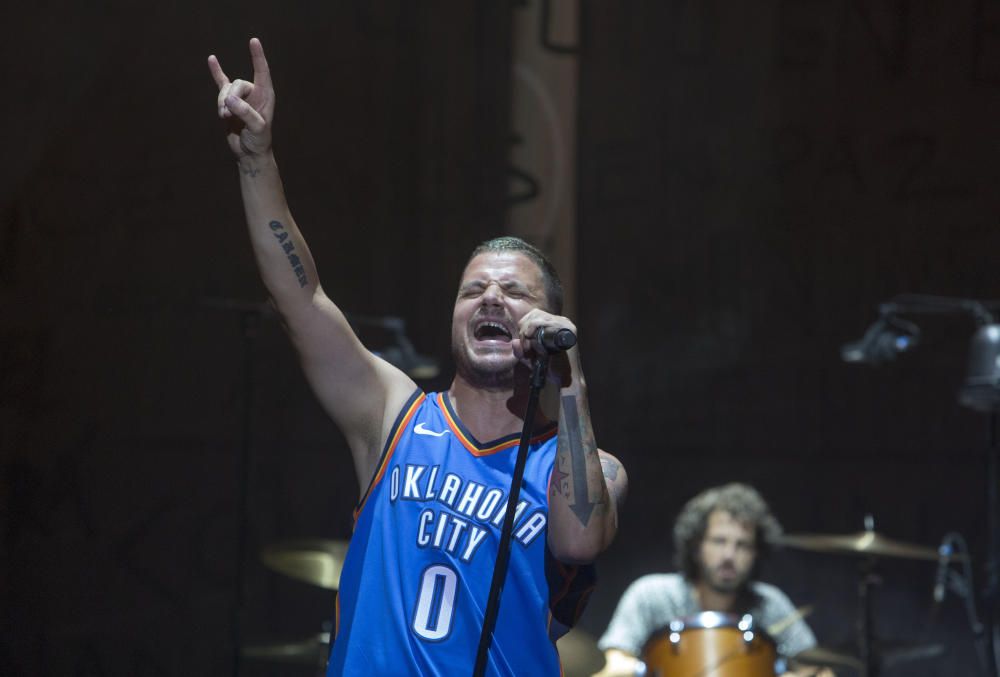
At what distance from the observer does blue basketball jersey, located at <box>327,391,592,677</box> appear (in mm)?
2312

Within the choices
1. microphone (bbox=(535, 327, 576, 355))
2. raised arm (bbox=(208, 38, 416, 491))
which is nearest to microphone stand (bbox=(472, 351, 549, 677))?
microphone (bbox=(535, 327, 576, 355))

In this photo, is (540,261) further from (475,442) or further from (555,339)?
(555,339)

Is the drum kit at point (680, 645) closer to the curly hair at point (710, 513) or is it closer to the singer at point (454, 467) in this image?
the curly hair at point (710, 513)

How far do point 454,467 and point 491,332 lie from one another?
32cm

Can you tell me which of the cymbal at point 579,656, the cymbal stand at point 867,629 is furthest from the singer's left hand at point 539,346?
the cymbal stand at point 867,629

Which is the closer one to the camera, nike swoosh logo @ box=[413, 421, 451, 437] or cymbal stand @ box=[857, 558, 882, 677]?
nike swoosh logo @ box=[413, 421, 451, 437]

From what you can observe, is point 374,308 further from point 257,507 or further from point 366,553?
point 366,553

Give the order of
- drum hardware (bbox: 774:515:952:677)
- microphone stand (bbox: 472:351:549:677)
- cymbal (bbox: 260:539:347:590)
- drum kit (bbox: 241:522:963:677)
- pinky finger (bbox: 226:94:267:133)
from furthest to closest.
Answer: drum hardware (bbox: 774:515:952:677) < drum kit (bbox: 241:522:963:677) < cymbal (bbox: 260:539:347:590) < pinky finger (bbox: 226:94:267:133) < microphone stand (bbox: 472:351:549:677)

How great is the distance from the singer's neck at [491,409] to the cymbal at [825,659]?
8.74 feet

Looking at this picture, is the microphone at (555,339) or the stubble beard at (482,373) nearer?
the microphone at (555,339)

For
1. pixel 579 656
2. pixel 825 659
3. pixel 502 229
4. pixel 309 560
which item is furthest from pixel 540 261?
pixel 502 229

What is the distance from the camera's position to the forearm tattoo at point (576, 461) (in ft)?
7.50

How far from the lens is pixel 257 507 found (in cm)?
525

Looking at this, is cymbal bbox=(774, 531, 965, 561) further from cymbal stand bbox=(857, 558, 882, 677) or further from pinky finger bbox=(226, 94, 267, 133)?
pinky finger bbox=(226, 94, 267, 133)
